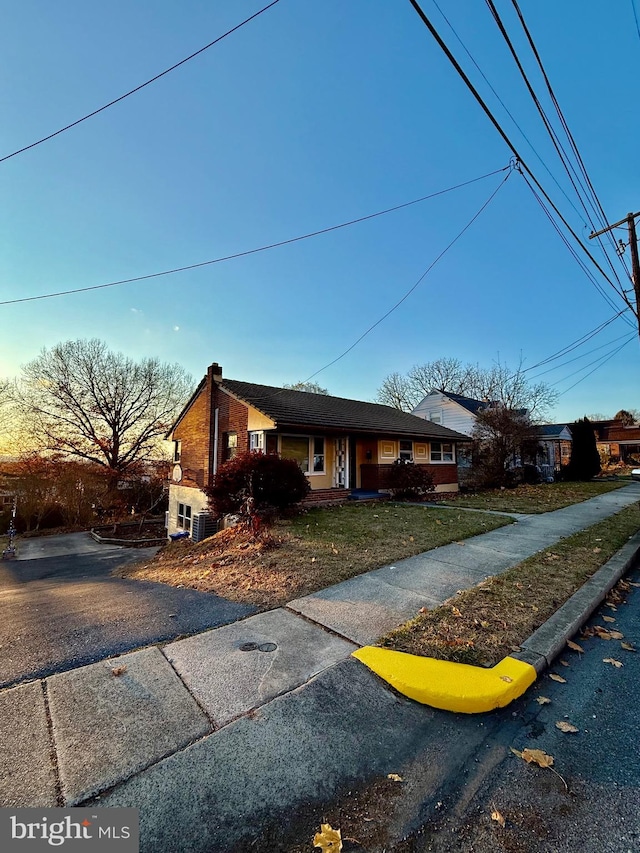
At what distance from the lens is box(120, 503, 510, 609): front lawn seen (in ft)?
16.5

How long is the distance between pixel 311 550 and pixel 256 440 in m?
7.17

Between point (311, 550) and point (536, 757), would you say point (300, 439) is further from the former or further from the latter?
point (536, 757)

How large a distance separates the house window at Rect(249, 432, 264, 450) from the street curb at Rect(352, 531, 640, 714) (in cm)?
1010

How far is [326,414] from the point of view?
15180 millimetres

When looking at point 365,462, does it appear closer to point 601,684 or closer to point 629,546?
A: point 629,546

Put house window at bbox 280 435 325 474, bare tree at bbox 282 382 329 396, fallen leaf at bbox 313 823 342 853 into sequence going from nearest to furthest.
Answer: fallen leaf at bbox 313 823 342 853
house window at bbox 280 435 325 474
bare tree at bbox 282 382 329 396

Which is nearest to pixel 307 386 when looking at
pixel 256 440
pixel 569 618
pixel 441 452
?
pixel 441 452

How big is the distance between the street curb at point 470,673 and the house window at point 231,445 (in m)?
11.8

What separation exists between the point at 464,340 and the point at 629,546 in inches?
837

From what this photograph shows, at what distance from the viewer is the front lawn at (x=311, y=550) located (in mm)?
5043

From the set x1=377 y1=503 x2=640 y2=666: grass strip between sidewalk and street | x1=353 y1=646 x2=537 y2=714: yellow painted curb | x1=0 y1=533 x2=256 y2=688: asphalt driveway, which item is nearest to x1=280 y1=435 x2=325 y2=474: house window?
x1=0 y1=533 x2=256 y2=688: asphalt driveway

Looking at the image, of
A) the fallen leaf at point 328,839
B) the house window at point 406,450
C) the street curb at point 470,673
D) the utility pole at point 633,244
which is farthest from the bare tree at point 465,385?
the fallen leaf at point 328,839

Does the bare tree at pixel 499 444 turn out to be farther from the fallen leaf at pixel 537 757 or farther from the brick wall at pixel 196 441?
the fallen leaf at pixel 537 757

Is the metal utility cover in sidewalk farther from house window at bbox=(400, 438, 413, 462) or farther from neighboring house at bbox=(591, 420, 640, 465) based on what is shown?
neighboring house at bbox=(591, 420, 640, 465)
